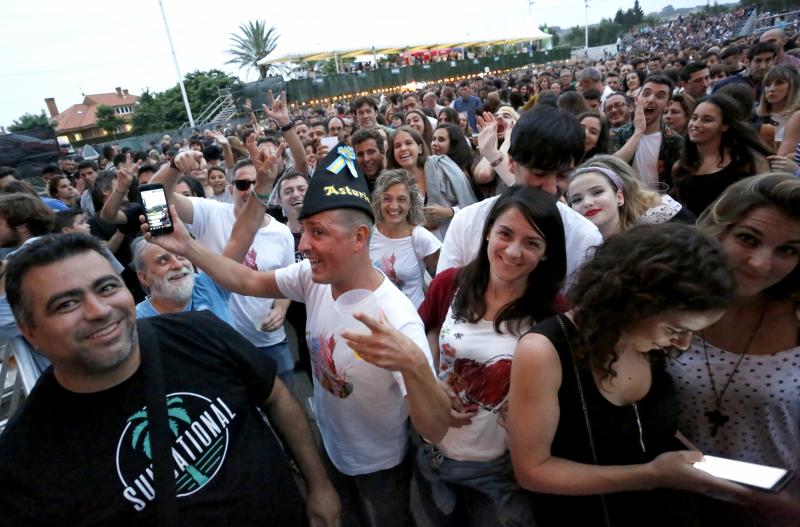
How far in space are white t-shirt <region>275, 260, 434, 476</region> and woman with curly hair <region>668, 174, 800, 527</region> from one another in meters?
1.14

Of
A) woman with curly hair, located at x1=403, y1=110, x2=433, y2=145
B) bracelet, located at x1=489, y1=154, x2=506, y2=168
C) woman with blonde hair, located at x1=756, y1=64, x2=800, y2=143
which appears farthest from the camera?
woman with curly hair, located at x1=403, y1=110, x2=433, y2=145

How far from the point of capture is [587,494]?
1.55m

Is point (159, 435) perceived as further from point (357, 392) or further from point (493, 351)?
point (493, 351)

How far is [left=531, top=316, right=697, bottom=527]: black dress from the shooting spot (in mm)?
1541

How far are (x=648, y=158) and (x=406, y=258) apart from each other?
2.81 m

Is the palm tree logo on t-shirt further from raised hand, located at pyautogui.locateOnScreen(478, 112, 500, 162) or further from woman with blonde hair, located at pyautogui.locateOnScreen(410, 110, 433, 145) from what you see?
woman with blonde hair, located at pyautogui.locateOnScreen(410, 110, 433, 145)

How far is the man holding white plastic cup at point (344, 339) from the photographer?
189 centimetres

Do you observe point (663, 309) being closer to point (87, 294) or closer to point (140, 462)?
point (140, 462)

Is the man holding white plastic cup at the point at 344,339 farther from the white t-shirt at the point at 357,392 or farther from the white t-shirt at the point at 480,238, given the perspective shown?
the white t-shirt at the point at 480,238

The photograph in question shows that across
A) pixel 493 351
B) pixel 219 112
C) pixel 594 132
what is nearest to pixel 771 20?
pixel 594 132

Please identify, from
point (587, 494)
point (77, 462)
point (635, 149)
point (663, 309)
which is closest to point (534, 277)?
point (663, 309)

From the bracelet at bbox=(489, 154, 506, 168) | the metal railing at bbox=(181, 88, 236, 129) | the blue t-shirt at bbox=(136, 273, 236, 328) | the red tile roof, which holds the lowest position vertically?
the blue t-shirt at bbox=(136, 273, 236, 328)

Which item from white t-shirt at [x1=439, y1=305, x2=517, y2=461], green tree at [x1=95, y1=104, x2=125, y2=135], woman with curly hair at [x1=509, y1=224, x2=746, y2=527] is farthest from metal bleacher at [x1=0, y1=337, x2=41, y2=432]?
green tree at [x1=95, y1=104, x2=125, y2=135]

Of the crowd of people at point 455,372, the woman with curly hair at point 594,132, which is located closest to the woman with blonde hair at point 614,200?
the crowd of people at point 455,372
